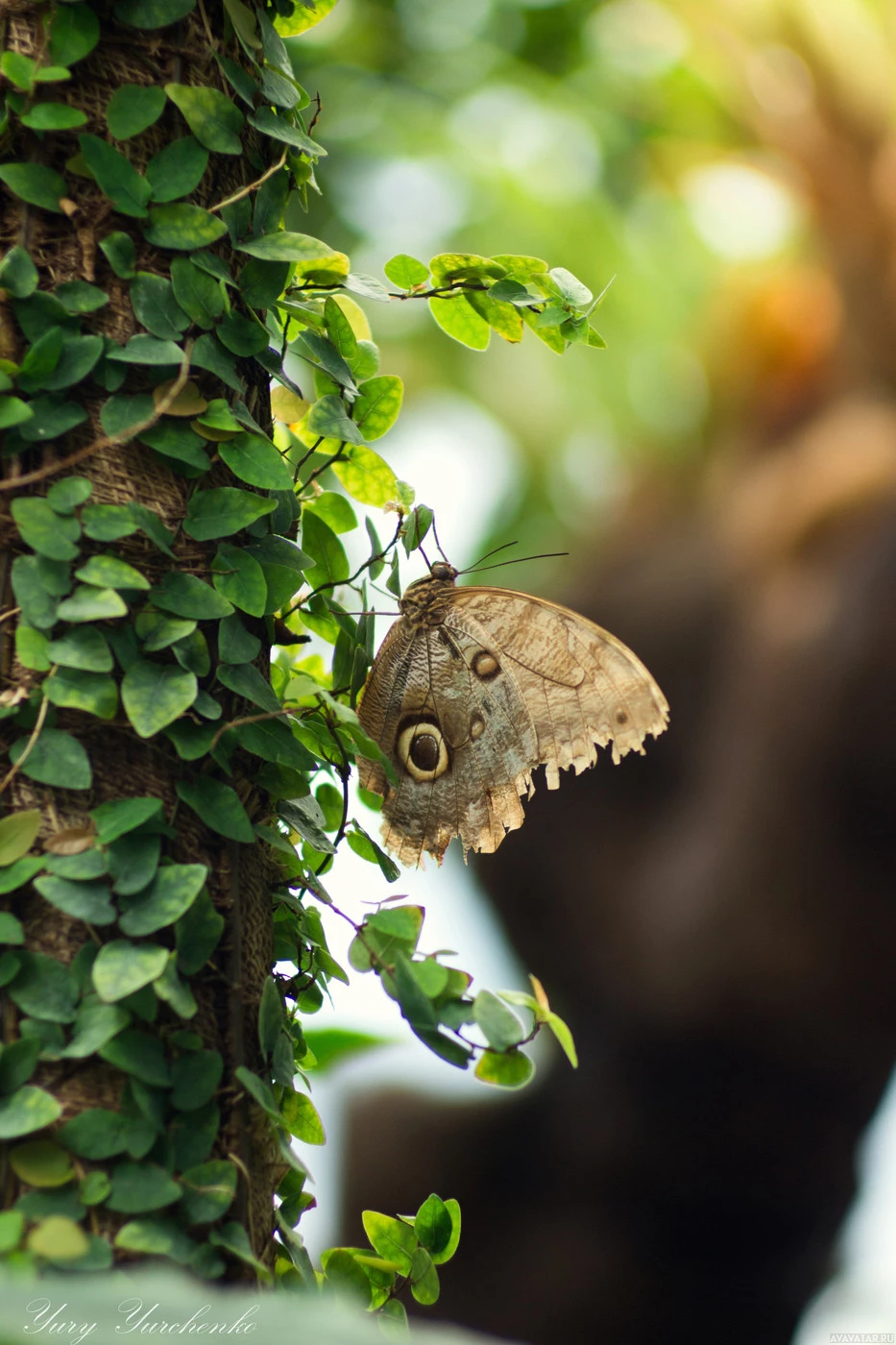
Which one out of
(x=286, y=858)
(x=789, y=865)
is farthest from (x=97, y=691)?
(x=789, y=865)

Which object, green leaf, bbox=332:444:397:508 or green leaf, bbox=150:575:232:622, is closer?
green leaf, bbox=150:575:232:622

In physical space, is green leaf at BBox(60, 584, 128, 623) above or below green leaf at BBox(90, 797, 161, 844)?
above

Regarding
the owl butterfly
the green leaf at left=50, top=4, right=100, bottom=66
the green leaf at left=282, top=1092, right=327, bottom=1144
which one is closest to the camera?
the green leaf at left=50, top=4, right=100, bottom=66

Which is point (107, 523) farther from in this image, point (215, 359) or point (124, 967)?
point (124, 967)

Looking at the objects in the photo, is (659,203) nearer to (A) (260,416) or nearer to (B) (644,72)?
(B) (644,72)

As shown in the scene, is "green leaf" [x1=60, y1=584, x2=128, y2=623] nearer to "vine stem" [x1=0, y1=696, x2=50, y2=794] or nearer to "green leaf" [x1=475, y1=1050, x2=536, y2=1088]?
"vine stem" [x1=0, y1=696, x2=50, y2=794]

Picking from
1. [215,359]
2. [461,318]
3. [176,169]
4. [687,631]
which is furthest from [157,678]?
[687,631]

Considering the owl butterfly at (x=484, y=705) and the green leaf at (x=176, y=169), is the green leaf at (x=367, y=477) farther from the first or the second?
the green leaf at (x=176, y=169)

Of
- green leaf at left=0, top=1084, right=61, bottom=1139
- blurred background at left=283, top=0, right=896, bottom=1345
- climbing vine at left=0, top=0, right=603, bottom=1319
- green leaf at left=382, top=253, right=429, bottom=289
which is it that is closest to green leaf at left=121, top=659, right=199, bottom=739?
climbing vine at left=0, top=0, right=603, bottom=1319
